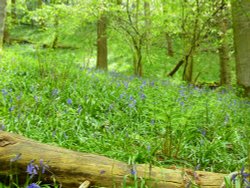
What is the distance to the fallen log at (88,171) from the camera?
2.20 meters

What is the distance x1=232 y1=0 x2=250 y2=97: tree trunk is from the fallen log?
18.1ft

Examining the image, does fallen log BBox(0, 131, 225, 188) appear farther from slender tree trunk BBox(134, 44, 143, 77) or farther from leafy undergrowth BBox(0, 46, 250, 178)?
slender tree trunk BBox(134, 44, 143, 77)

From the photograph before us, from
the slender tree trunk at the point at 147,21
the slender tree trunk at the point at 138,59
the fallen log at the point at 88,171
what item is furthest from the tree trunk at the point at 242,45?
the fallen log at the point at 88,171

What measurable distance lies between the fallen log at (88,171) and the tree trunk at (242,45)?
5.51 m

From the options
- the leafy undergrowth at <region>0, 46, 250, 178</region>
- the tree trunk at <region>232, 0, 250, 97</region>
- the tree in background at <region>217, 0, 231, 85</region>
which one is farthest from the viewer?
the tree in background at <region>217, 0, 231, 85</region>

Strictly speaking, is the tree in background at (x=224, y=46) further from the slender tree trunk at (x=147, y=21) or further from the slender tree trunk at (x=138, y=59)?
the slender tree trunk at (x=138, y=59)

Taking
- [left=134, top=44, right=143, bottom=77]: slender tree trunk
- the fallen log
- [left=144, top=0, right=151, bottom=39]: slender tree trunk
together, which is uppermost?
[left=144, top=0, right=151, bottom=39]: slender tree trunk

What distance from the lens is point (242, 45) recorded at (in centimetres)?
732

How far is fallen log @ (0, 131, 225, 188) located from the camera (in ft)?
7.20

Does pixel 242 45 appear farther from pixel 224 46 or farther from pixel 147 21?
pixel 147 21

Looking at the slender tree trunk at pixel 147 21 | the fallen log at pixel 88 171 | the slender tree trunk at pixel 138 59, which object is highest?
the slender tree trunk at pixel 147 21

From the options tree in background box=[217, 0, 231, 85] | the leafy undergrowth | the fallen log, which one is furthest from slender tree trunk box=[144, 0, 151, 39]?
the fallen log

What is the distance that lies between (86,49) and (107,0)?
536 centimetres

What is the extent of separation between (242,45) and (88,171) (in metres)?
6.12
